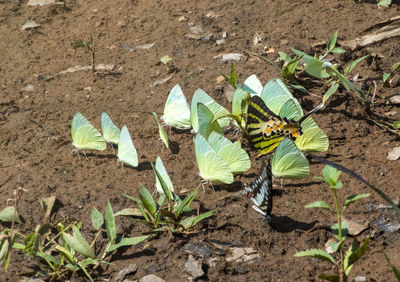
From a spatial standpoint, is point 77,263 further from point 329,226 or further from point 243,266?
point 329,226

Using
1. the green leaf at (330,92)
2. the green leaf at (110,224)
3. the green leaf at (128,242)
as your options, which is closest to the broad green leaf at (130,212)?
the green leaf at (110,224)

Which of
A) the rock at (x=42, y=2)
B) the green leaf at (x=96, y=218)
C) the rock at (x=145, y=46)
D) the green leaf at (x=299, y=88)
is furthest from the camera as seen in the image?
the rock at (x=42, y=2)

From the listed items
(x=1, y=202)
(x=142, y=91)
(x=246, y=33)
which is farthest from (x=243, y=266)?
(x=246, y=33)

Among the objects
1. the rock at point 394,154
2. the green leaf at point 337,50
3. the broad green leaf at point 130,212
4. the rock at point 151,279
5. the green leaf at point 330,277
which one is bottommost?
the rock at point 394,154

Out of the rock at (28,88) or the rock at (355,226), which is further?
the rock at (28,88)

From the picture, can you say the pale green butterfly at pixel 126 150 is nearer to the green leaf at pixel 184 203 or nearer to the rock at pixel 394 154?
the green leaf at pixel 184 203

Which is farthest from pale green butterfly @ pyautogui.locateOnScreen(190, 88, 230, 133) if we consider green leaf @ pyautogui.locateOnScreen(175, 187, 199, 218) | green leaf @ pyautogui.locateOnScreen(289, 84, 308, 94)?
green leaf @ pyautogui.locateOnScreen(175, 187, 199, 218)
